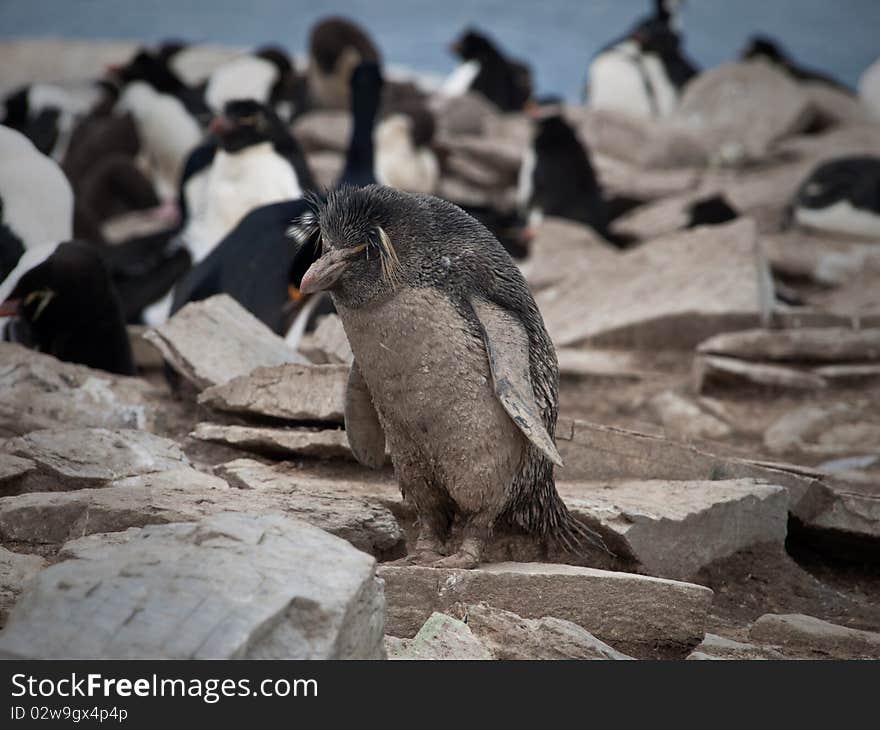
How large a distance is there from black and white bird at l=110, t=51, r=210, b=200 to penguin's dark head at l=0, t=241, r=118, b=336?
25.3 feet

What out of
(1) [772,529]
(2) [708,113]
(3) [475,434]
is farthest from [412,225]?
(2) [708,113]

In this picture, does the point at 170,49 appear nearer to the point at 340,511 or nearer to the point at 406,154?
the point at 406,154

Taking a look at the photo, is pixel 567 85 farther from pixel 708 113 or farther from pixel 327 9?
pixel 708 113

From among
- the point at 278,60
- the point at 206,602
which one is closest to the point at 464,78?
the point at 278,60

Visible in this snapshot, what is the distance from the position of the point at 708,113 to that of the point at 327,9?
12719 mm

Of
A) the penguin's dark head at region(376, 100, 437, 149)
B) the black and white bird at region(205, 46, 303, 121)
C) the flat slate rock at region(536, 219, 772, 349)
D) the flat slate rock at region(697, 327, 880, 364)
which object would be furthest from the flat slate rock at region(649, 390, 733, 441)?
A: the black and white bird at region(205, 46, 303, 121)

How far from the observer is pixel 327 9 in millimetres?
24406

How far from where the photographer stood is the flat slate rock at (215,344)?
14.5 feet

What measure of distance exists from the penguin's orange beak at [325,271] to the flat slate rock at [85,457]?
3.25 ft

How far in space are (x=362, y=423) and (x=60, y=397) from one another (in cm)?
149

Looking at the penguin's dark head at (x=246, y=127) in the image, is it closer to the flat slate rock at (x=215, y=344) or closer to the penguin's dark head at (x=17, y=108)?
the flat slate rock at (x=215, y=344)

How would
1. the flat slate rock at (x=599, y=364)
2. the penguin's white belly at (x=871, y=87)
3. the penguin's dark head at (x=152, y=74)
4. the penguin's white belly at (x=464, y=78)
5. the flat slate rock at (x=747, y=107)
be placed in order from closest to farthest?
1. the flat slate rock at (x=599, y=364)
2. the flat slate rock at (x=747, y=107)
3. the penguin's dark head at (x=152, y=74)
4. the penguin's white belly at (x=871, y=87)
5. the penguin's white belly at (x=464, y=78)

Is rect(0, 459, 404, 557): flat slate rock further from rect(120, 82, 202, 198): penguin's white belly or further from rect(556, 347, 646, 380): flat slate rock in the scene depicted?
rect(120, 82, 202, 198): penguin's white belly

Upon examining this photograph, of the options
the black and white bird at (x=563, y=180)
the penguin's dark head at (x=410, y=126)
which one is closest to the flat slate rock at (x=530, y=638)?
the black and white bird at (x=563, y=180)
